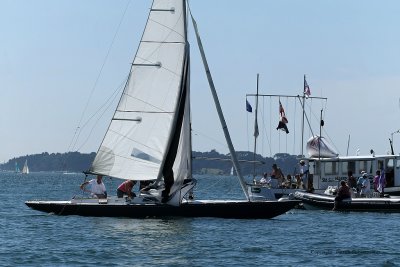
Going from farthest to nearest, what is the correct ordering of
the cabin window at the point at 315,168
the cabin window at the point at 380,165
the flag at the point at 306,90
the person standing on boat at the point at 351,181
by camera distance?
the flag at the point at 306,90 < the cabin window at the point at 315,168 < the cabin window at the point at 380,165 < the person standing on boat at the point at 351,181

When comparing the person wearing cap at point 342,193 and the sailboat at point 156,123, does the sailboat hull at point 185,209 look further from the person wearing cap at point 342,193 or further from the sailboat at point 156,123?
the person wearing cap at point 342,193

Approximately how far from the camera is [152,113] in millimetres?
41500

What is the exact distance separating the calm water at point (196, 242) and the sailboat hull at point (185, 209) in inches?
12.4

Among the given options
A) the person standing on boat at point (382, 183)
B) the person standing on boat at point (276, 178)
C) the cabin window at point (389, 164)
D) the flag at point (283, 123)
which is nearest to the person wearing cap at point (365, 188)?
the person standing on boat at point (382, 183)

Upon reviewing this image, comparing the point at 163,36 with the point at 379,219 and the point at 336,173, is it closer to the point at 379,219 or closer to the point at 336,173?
the point at 379,219

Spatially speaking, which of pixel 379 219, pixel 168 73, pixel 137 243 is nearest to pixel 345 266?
pixel 137 243

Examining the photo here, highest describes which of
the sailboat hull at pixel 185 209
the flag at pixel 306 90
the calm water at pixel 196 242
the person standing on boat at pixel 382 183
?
the flag at pixel 306 90

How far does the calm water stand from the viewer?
2978 centimetres

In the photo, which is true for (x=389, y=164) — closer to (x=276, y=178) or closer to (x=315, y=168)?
A: (x=315, y=168)

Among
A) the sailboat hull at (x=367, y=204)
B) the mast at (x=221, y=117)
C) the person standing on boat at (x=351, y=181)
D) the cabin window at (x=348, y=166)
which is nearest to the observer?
the mast at (x=221, y=117)

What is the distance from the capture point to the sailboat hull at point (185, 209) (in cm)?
3972

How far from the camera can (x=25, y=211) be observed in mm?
51844

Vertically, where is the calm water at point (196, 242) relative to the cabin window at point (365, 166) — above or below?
below

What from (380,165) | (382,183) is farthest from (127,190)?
(380,165)
